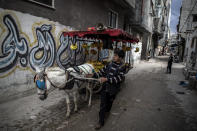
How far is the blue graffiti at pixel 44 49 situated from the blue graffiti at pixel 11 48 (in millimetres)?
406

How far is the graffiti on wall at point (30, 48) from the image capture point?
4652 millimetres

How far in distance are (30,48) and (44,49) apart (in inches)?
26.0

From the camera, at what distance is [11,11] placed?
470 centimetres

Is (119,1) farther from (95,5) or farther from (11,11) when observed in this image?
(11,11)

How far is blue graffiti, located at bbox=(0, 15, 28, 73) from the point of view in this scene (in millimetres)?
4617

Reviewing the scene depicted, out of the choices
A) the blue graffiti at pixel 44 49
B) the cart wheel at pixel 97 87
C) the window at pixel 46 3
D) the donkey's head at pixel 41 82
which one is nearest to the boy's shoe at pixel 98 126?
the donkey's head at pixel 41 82

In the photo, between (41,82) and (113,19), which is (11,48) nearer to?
(41,82)

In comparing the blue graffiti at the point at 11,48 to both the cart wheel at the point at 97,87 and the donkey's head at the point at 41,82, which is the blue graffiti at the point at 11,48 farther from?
the cart wheel at the point at 97,87

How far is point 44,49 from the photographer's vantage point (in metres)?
5.96

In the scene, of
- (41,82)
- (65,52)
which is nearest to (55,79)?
(41,82)

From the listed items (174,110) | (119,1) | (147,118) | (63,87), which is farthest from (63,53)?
(119,1)

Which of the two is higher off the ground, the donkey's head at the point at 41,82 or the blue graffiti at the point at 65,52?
the blue graffiti at the point at 65,52

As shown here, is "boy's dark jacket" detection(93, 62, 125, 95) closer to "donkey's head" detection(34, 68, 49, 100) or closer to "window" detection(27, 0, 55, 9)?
"donkey's head" detection(34, 68, 49, 100)

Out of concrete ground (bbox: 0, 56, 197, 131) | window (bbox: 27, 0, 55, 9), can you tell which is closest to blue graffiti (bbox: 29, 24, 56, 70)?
window (bbox: 27, 0, 55, 9)
